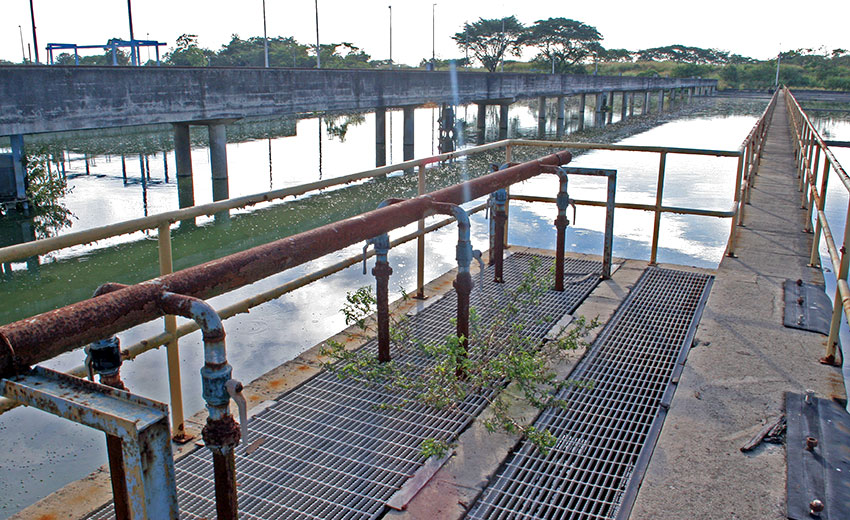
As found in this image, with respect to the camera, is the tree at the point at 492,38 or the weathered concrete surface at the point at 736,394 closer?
the weathered concrete surface at the point at 736,394

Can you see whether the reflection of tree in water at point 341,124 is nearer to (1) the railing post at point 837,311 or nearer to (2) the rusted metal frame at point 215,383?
(1) the railing post at point 837,311

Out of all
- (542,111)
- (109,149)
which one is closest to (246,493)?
(109,149)

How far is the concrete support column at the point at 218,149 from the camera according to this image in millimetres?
15758

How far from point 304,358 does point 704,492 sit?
233cm

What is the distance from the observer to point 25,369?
1598 millimetres

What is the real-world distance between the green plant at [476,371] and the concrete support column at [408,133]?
19.5 meters

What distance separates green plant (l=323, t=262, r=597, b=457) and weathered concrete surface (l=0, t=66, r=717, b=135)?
933cm

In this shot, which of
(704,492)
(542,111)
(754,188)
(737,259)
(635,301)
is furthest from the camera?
(542,111)

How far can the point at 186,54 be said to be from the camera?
6800cm

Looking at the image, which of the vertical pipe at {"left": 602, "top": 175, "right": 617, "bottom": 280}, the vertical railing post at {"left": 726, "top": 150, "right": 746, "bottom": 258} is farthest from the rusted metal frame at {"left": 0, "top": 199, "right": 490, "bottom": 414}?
the vertical railing post at {"left": 726, "top": 150, "right": 746, "bottom": 258}

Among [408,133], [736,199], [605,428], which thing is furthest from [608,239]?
[408,133]

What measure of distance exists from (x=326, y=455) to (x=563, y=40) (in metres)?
83.9

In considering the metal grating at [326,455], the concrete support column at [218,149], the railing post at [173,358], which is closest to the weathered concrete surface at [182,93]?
the concrete support column at [218,149]

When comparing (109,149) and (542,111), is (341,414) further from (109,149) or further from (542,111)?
(542,111)
